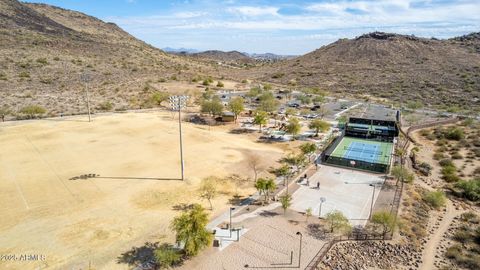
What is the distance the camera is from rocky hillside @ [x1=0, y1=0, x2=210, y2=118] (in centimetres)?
7150

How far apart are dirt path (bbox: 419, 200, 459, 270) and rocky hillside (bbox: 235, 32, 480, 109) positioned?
65.7 metres

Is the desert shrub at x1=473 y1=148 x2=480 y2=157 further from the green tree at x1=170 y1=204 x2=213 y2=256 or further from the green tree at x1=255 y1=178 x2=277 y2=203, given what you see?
the green tree at x1=170 y1=204 x2=213 y2=256

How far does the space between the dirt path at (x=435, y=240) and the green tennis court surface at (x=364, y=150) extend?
1181 cm

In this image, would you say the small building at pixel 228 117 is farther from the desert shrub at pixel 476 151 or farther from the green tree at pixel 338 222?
the desert shrub at pixel 476 151

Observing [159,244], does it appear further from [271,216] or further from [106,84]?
[106,84]

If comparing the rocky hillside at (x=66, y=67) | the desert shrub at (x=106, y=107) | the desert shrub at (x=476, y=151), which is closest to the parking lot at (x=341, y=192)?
the desert shrub at (x=476, y=151)

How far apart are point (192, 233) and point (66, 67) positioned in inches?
3566

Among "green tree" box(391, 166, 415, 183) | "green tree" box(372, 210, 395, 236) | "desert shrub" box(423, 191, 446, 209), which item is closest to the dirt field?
"green tree" box(372, 210, 395, 236)

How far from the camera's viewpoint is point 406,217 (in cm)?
2858

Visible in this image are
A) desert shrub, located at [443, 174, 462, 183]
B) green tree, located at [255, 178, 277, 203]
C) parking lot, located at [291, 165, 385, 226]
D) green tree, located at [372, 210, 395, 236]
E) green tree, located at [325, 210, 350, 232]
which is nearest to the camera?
green tree, located at [372, 210, 395, 236]

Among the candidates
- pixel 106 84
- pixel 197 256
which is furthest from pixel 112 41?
pixel 197 256

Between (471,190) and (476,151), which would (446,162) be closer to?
(476,151)

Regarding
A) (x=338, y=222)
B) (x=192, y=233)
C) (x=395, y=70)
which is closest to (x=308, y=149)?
(x=338, y=222)

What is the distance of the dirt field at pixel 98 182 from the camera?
934 inches
